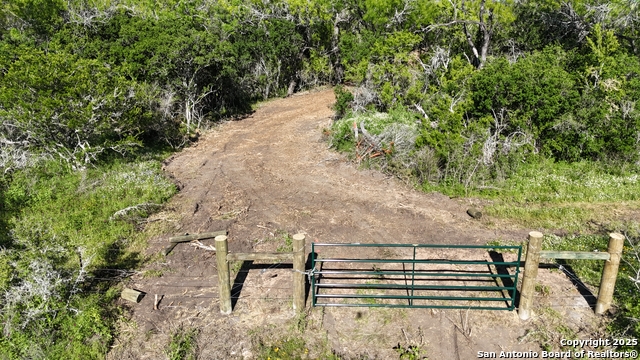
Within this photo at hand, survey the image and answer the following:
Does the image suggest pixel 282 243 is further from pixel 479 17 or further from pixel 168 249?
pixel 479 17

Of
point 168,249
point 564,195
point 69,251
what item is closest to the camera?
point 69,251

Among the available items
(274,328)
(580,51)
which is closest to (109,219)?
(274,328)

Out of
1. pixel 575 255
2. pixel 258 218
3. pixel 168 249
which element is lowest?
pixel 168 249

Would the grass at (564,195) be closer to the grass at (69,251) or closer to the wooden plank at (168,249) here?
the wooden plank at (168,249)

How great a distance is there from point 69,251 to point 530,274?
794 cm

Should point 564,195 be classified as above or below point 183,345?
above

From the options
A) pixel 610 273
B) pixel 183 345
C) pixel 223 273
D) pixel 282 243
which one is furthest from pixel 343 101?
pixel 183 345

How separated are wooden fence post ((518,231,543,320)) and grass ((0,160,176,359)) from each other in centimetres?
624

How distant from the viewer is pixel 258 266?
8.38 m

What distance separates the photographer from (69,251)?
8.20m

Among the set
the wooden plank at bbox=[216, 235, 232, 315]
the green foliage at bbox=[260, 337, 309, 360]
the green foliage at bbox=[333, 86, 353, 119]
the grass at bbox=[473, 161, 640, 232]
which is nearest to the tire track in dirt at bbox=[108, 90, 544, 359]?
the wooden plank at bbox=[216, 235, 232, 315]

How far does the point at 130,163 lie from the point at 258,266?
6841 mm

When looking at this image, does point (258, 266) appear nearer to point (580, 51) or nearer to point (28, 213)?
point (28, 213)

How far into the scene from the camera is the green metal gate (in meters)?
6.77
